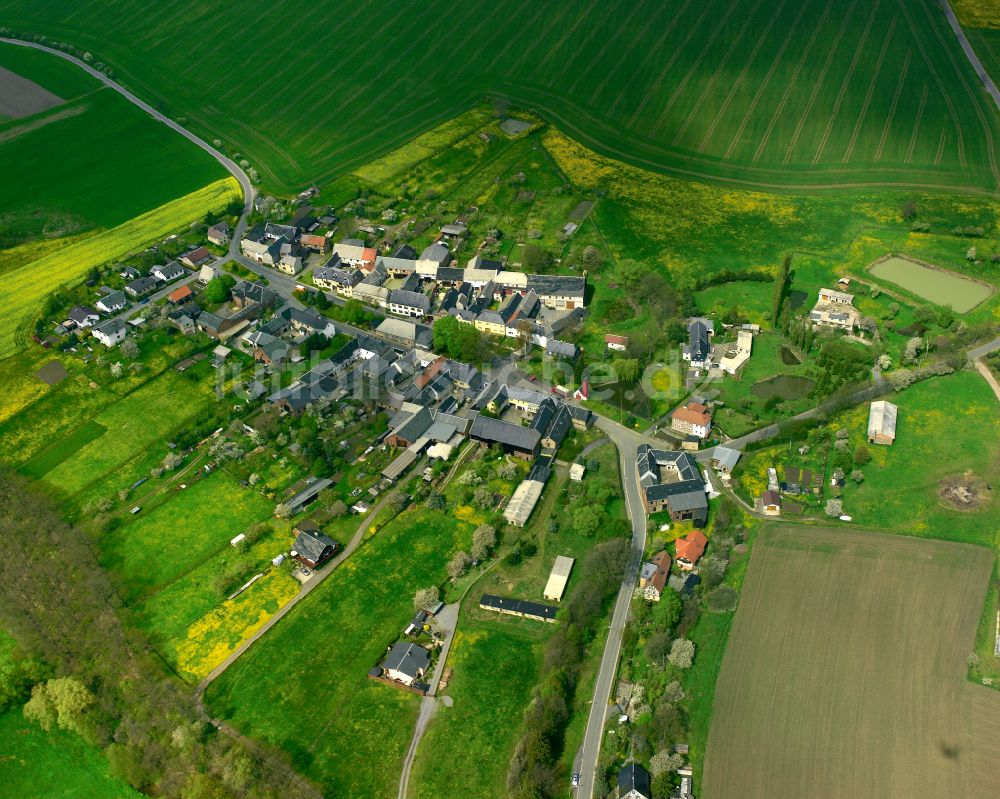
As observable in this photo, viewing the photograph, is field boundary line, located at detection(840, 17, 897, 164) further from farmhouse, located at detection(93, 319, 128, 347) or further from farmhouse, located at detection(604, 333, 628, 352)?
farmhouse, located at detection(93, 319, 128, 347)

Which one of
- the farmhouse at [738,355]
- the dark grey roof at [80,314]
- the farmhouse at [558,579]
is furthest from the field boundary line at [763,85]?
the dark grey roof at [80,314]

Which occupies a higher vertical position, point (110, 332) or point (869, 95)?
point (869, 95)

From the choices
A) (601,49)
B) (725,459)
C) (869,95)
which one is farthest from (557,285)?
(869,95)

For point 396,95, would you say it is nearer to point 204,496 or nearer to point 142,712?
point 204,496

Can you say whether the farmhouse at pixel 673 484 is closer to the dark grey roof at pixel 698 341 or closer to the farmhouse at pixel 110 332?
the dark grey roof at pixel 698 341

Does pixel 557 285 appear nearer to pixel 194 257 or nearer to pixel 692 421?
pixel 692 421

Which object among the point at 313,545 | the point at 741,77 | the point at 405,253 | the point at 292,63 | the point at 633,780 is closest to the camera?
the point at 633,780
